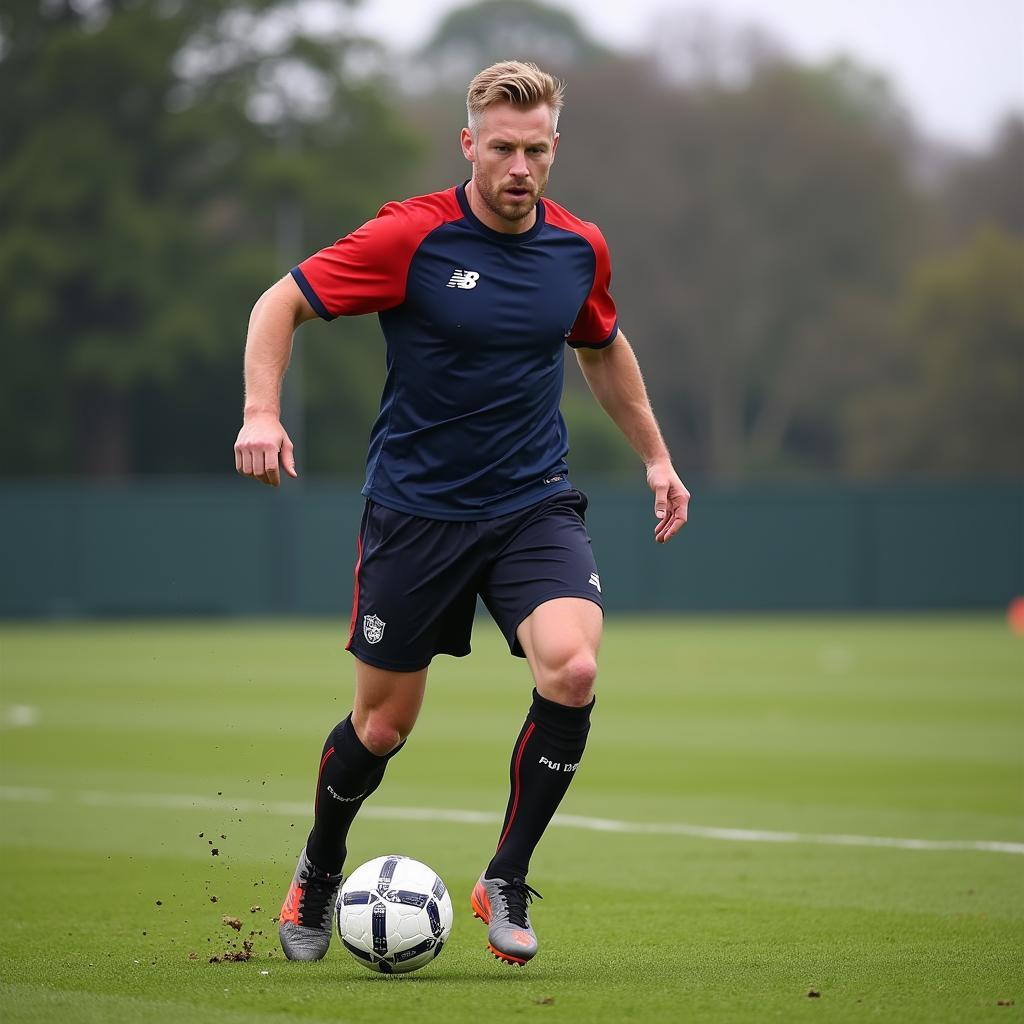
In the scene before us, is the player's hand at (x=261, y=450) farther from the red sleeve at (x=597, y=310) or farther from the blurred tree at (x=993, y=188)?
the blurred tree at (x=993, y=188)

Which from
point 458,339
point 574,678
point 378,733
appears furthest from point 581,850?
point 458,339

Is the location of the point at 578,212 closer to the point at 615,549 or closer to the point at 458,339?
the point at 615,549

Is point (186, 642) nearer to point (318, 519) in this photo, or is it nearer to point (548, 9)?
point (318, 519)

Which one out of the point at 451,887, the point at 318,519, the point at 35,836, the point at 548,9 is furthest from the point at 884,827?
the point at 548,9

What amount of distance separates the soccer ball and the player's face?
210 centimetres

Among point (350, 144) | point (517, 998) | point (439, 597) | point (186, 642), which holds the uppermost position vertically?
point (350, 144)

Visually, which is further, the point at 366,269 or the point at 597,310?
the point at 597,310

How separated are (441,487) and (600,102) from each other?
60655 millimetres

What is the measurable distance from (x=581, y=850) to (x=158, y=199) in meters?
39.6

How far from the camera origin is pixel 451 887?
7805 mm

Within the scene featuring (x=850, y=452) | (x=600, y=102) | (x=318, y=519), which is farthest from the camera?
(x=600, y=102)

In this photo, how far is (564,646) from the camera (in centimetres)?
589

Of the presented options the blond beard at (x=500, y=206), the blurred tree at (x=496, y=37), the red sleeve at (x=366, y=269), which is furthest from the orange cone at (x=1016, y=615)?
the blurred tree at (x=496, y=37)

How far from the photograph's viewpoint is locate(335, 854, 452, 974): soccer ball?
231 inches
